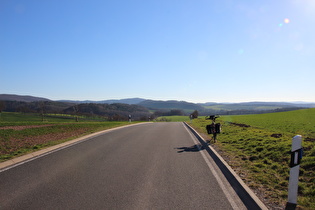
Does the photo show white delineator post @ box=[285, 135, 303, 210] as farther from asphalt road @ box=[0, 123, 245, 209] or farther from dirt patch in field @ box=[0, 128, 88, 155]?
dirt patch in field @ box=[0, 128, 88, 155]

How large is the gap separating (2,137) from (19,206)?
10720 mm

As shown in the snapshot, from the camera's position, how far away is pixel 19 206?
12.5 feet

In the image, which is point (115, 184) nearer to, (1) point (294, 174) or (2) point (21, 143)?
(1) point (294, 174)

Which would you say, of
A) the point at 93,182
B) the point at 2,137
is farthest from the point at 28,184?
the point at 2,137

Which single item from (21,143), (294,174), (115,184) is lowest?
(21,143)

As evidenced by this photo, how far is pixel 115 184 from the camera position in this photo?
4953 mm

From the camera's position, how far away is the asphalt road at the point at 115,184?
3.98 m

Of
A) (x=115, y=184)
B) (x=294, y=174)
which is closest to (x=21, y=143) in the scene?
(x=115, y=184)

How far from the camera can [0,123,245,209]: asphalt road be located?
3.98 metres

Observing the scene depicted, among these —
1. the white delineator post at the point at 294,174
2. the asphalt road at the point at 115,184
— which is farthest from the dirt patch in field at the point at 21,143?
the white delineator post at the point at 294,174

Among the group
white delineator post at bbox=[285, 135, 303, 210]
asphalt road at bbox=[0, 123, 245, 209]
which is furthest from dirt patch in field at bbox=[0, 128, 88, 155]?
white delineator post at bbox=[285, 135, 303, 210]

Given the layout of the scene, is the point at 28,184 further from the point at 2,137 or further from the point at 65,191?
the point at 2,137

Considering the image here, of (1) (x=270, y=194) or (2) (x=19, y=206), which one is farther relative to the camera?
(1) (x=270, y=194)

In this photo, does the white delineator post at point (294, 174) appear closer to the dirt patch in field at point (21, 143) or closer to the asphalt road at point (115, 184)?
the asphalt road at point (115, 184)
